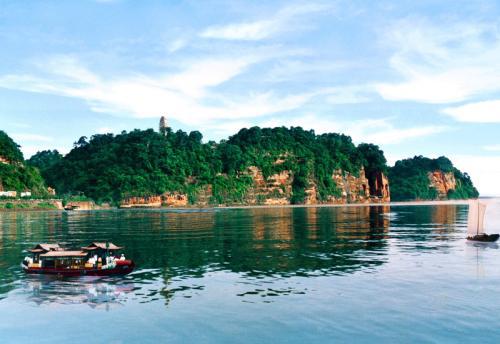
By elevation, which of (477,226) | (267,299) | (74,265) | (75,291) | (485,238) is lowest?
(75,291)

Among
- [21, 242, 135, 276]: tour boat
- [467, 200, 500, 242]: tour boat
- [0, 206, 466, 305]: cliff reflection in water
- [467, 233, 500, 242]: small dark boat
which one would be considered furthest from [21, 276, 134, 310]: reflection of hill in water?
[467, 200, 500, 242]: tour boat

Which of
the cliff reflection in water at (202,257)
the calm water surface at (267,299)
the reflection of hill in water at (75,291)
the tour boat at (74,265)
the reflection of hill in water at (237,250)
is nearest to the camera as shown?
the calm water surface at (267,299)

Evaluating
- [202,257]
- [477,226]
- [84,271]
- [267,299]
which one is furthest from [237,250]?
[477,226]

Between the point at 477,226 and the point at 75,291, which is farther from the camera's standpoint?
the point at 477,226

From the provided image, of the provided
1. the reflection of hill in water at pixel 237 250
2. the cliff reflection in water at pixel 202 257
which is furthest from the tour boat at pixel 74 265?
the reflection of hill in water at pixel 237 250

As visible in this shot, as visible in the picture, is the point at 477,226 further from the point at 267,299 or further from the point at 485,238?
the point at 267,299

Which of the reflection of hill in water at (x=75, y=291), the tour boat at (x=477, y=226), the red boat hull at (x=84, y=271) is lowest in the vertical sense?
the reflection of hill in water at (x=75, y=291)

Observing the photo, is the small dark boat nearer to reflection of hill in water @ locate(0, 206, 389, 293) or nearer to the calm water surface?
the calm water surface

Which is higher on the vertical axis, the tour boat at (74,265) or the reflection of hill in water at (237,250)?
the tour boat at (74,265)

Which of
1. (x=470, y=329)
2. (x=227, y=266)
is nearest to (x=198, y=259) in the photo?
(x=227, y=266)

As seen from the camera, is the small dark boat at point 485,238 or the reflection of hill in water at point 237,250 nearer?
the reflection of hill in water at point 237,250

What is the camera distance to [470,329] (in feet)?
83.4

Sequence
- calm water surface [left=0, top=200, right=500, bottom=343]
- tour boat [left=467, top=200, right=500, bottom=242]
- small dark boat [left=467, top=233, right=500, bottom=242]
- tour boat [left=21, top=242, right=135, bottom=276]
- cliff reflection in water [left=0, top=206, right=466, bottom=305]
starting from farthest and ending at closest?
tour boat [left=467, top=200, right=500, bottom=242]
small dark boat [left=467, top=233, right=500, bottom=242]
tour boat [left=21, top=242, right=135, bottom=276]
cliff reflection in water [left=0, top=206, right=466, bottom=305]
calm water surface [left=0, top=200, right=500, bottom=343]

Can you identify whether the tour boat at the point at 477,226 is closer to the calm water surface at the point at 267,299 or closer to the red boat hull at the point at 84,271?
the calm water surface at the point at 267,299
